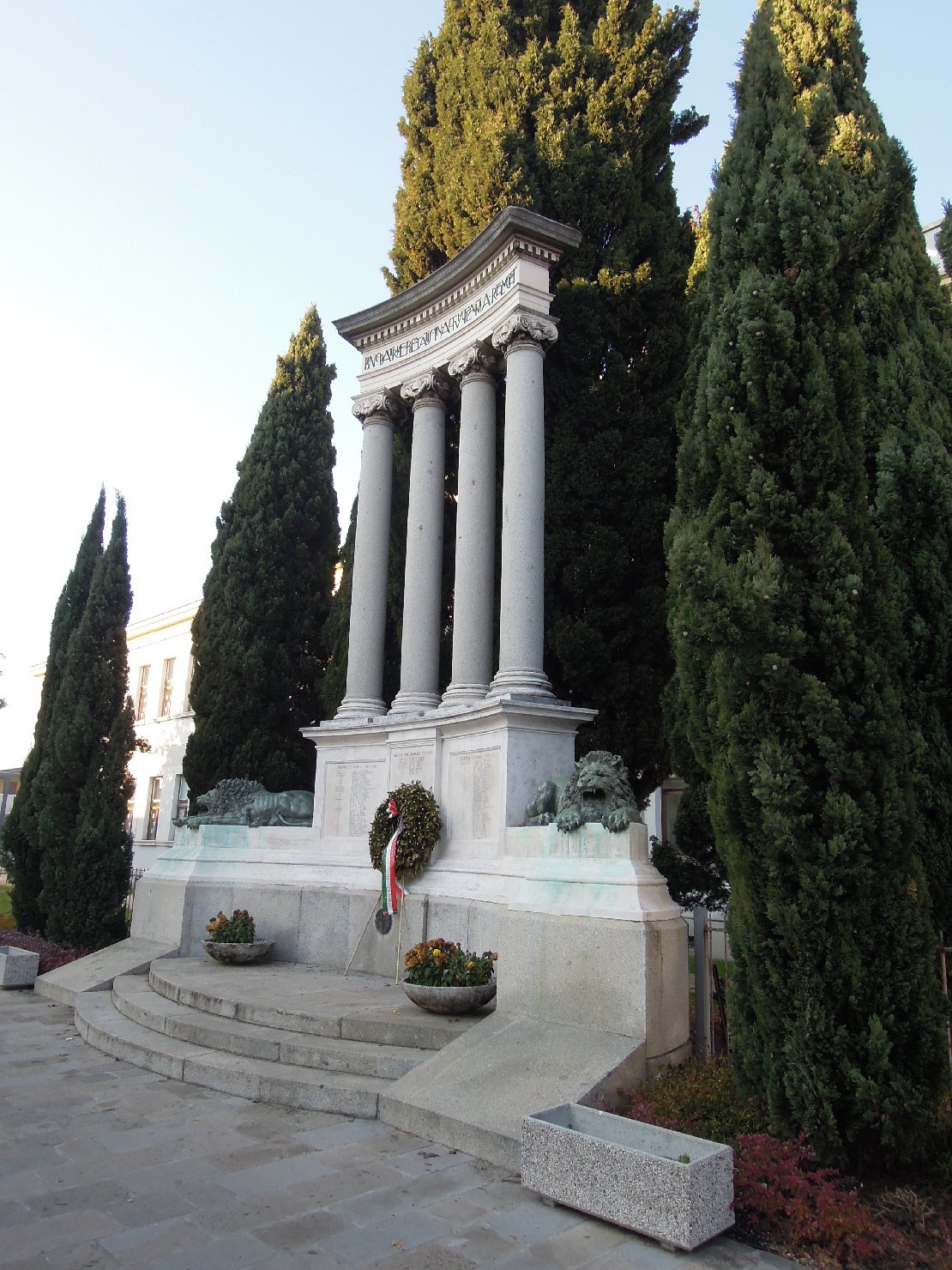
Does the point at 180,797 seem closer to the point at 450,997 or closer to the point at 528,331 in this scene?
the point at 528,331

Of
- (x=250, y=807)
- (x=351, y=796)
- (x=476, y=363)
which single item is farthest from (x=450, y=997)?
(x=476, y=363)

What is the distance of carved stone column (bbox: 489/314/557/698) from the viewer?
411 inches

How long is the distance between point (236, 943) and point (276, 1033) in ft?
11.1

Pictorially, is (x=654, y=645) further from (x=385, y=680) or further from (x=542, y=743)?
(x=385, y=680)

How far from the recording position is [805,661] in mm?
5805

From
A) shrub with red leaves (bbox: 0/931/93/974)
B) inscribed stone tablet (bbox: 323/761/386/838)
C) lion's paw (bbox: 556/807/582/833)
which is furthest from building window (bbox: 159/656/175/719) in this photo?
lion's paw (bbox: 556/807/582/833)

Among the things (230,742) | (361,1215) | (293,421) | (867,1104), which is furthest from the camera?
(293,421)

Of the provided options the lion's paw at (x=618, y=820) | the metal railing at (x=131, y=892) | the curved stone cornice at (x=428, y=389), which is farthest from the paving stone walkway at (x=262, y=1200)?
the curved stone cornice at (x=428, y=389)

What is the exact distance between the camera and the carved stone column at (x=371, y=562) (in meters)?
13.0

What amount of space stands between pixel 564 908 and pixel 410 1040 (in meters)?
1.65

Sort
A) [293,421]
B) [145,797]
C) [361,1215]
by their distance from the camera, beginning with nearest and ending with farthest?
1. [361,1215]
2. [293,421]
3. [145,797]

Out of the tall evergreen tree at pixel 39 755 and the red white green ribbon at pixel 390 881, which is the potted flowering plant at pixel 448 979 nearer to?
the red white green ribbon at pixel 390 881

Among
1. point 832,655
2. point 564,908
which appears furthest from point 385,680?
point 832,655

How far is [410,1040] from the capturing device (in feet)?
24.3
